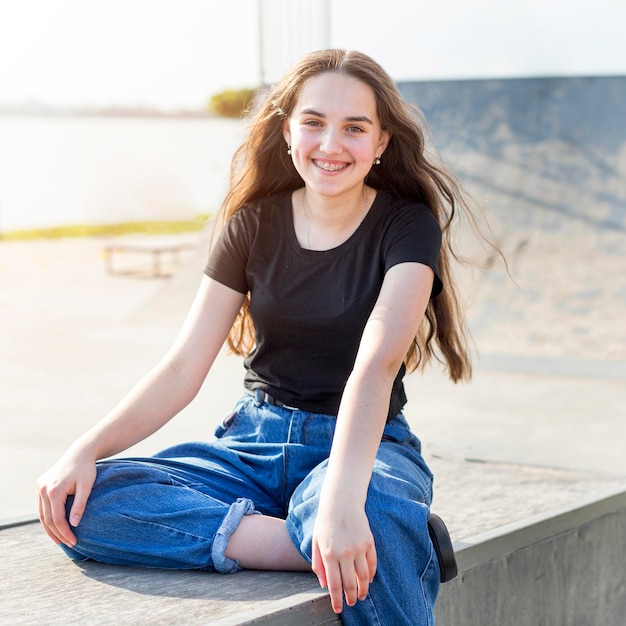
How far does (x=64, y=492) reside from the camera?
4.90 ft

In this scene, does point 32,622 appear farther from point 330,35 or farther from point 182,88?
point 182,88

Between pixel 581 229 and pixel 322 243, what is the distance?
4037mm

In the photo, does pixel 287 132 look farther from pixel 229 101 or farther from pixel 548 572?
pixel 229 101

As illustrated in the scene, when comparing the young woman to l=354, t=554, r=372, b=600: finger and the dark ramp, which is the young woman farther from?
the dark ramp

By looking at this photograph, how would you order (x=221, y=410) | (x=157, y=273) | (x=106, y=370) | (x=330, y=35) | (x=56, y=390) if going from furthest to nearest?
(x=157, y=273) → (x=330, y=35) → (x=106, y=370) → (x=56, y=390) → (x=221, y=410)

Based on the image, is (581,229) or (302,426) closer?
(302,426)

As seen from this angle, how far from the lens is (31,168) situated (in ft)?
37.0

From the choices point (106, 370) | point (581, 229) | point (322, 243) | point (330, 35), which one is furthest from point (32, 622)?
point (330, 35)

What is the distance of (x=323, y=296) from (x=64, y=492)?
0.51 metres

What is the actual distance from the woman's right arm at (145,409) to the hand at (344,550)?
39 cm

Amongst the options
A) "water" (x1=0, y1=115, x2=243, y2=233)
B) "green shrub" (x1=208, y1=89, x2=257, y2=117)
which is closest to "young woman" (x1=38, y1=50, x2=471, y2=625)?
"water" (x1=0, y1=115, x2=243, y2=233)

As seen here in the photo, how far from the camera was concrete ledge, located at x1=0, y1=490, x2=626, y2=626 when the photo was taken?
4.40 feet

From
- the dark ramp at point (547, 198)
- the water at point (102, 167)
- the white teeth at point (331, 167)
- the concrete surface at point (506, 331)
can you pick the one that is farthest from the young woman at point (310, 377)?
the water at point (102, 167)

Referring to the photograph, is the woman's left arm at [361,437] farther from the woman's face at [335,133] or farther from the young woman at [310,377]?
the woman's face at [335,133]
